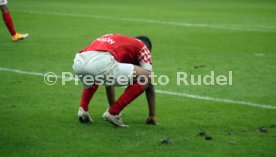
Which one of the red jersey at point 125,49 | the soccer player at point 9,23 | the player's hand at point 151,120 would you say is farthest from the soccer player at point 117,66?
the soccer player at point 9,23

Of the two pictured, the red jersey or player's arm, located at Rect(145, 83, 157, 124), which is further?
player's arm, located at Rect(145, 83, 157, 124)

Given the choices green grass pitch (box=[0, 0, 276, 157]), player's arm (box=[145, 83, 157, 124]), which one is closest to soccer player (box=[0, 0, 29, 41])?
green grass pitch (box=[0, 0, 276, 157])

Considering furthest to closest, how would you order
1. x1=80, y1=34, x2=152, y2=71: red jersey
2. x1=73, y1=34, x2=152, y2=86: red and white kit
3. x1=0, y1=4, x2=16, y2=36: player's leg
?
x1=0, y1=4, x2=16, y2=36: player's leg < x1=80, y1=34, x2=152, y2=71: red jersey < x1=73, y1=34, x2=152, y2=86: red and white kit

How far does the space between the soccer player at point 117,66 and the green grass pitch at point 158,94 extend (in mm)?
389

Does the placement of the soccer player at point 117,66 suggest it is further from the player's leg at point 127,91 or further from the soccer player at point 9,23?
the soccer player at point 9,23

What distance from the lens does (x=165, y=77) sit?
10.9 meters

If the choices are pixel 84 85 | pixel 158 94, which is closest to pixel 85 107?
pixel 84 85

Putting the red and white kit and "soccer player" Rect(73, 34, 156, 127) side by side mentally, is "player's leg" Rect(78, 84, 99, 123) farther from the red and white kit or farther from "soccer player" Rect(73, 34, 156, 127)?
the red and white kit

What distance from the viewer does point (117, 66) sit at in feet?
23.6

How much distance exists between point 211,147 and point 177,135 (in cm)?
61

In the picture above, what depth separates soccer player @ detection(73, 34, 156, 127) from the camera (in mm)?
7152

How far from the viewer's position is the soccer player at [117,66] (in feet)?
23.5

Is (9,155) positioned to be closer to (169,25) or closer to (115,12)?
(169,25)

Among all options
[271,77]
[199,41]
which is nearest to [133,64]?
[271,77]
